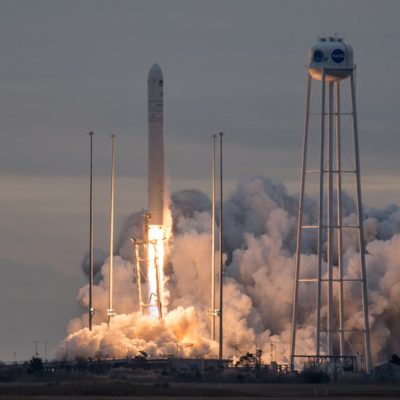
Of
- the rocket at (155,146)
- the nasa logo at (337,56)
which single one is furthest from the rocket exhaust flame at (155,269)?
the nasa logo at (337,56)

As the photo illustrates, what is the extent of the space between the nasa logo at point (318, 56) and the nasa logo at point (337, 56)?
2.37 feet

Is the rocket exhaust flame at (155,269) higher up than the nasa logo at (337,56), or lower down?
lower down

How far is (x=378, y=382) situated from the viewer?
166 meters

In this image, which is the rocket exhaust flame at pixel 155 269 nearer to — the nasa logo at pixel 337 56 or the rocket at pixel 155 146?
the rocket at pixel 155 146

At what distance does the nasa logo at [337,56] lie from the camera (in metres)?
168

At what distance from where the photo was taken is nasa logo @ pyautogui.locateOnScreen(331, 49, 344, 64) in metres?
168

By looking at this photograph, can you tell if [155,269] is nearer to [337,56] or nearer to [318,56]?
[318,56]

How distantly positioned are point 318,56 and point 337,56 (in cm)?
124

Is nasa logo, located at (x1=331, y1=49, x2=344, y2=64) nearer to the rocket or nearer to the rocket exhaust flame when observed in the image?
the rocket

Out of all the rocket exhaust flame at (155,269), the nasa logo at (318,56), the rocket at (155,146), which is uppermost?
the nasa logo at (318,56)

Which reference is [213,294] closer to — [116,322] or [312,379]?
[116,322]

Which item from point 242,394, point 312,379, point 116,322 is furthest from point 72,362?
point 242,394

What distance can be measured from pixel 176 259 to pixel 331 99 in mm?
31657

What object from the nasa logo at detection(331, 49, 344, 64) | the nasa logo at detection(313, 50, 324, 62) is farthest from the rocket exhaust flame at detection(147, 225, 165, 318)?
the nasa logo at detection(331, 49, 344, 64)
